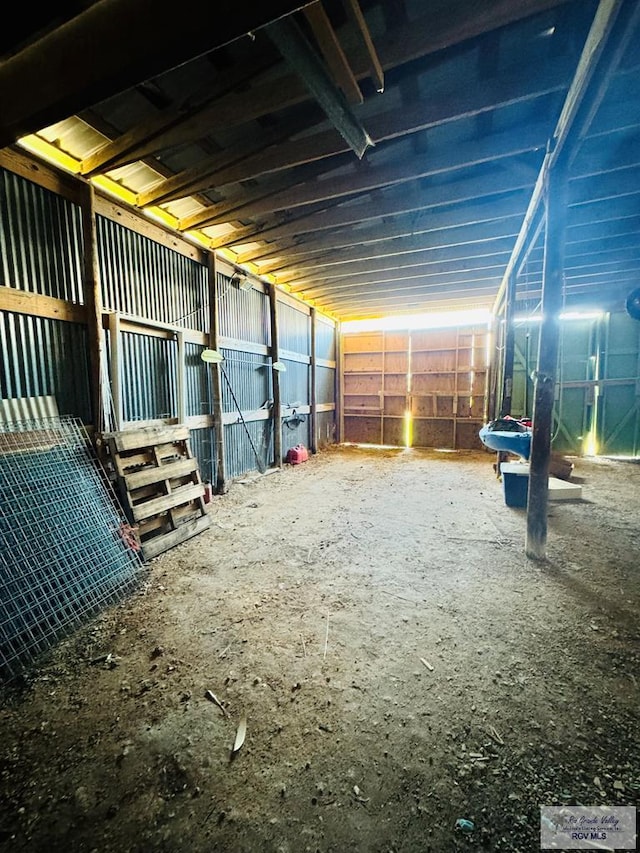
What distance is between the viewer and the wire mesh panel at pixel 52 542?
180 centimetres

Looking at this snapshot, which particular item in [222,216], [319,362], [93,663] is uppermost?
[222,216]

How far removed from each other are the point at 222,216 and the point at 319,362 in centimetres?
456

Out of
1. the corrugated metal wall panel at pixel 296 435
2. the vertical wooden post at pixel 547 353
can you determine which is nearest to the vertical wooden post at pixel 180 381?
the corrugated metal wall panel at pixel 296 435

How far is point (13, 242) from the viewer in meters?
2.59

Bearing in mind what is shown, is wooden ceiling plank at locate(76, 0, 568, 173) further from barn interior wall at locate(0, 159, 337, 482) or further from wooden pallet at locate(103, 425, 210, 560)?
wooden pallet at locate(103, 425, 210, 560)

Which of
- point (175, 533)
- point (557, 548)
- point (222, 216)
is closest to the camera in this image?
point (557, 548)

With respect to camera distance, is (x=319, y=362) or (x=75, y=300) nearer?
(x=75, y=300)

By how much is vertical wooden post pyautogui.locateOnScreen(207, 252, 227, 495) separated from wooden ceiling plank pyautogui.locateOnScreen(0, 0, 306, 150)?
12.1 ft

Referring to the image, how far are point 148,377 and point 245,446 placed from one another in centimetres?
208

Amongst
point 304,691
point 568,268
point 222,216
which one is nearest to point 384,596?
point 304,691

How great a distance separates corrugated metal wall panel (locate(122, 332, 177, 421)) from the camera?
136 inches

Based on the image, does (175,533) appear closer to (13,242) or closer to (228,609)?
(228,609)

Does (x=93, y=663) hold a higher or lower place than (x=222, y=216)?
lower

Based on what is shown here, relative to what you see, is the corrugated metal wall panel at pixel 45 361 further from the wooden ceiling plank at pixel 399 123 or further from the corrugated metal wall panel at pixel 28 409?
the wooden ceiling plank at pixel 399 123
